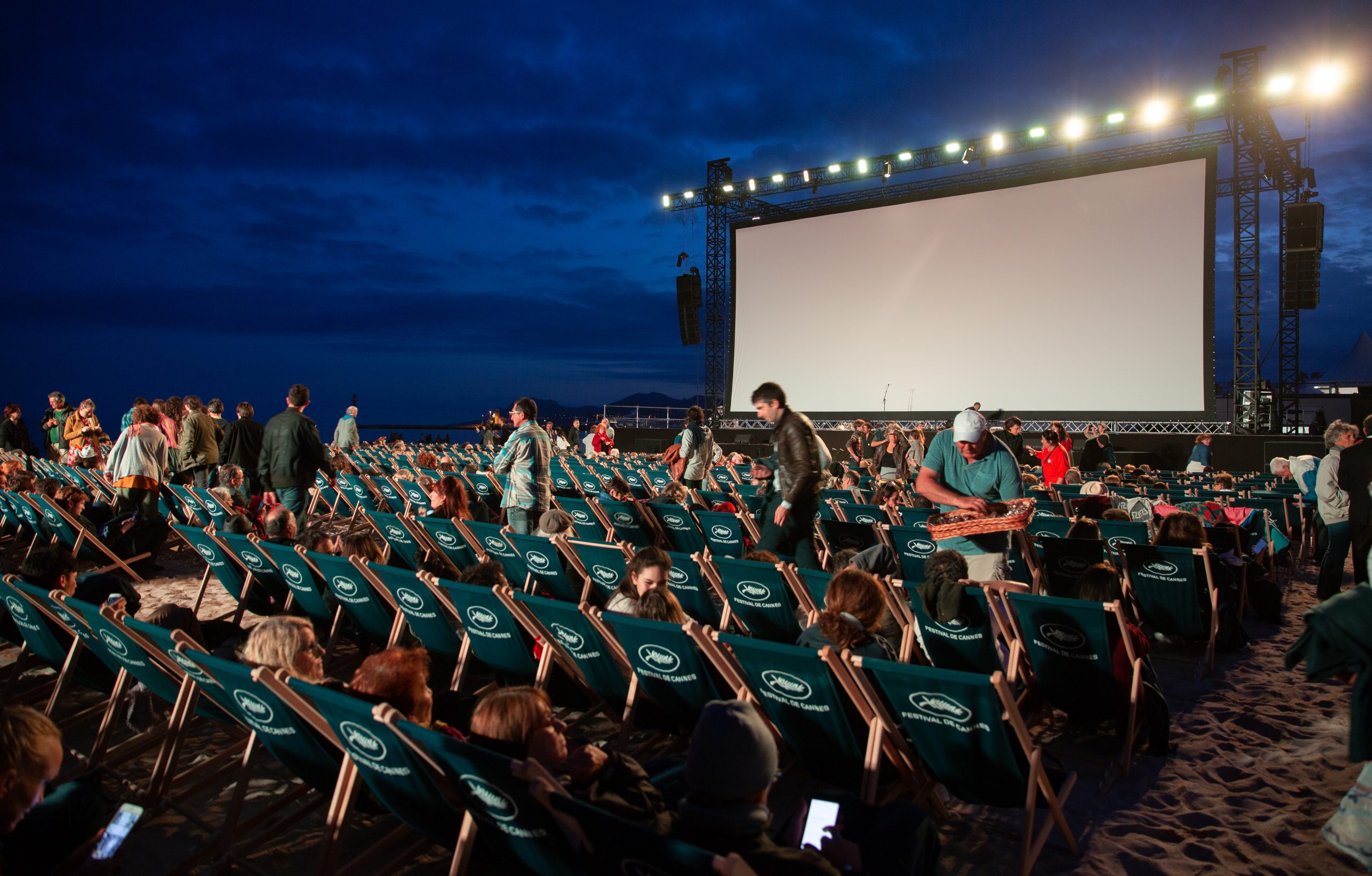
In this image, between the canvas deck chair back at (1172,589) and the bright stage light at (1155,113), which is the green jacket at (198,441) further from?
the bright stage light at (1155,113)

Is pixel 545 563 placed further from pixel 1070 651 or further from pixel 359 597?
pixel 1070 651

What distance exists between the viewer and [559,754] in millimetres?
1924

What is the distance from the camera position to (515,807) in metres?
1.55

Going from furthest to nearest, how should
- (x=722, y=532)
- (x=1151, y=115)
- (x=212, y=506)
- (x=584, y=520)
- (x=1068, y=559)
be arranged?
(x=1151, y=115), (x=584, y=520), (x=212, y=506), (x=722, y=532), (x=1068, y=559)

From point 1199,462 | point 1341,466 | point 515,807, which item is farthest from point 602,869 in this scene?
point 1199,462

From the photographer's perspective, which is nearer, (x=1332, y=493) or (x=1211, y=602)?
(x=1211, y=602)

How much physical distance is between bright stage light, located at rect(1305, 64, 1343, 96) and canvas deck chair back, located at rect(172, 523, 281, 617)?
1551 centimetres

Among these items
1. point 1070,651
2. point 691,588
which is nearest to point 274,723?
point 691,588

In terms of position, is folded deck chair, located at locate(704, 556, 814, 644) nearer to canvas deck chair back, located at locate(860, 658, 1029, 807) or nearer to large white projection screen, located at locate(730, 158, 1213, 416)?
canvas deck chair back, located at locate(860, 658, 1029, 807)

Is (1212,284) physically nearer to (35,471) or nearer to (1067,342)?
(1067,342)

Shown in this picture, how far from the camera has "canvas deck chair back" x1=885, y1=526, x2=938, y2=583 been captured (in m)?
4.60

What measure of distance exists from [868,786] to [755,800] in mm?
749

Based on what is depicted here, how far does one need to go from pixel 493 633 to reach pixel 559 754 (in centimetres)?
110

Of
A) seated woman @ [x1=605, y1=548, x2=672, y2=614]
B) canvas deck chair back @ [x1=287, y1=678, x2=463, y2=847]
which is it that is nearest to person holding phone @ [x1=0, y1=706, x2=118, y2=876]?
canvas deck chair back @ [x1=287, y1=678, x2=463, y2=847]
